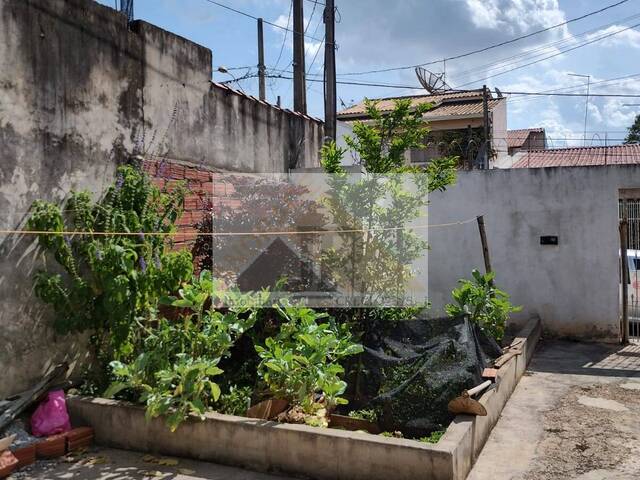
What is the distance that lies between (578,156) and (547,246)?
12933 mm

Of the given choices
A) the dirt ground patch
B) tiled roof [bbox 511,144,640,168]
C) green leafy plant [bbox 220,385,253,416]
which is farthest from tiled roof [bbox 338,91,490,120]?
green leafy plant [bbox 220,385,253,416]

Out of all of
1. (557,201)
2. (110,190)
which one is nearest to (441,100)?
(557,201)

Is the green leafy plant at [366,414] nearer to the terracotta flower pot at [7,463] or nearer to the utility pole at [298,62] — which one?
the terracotta flower pot at [7,463]

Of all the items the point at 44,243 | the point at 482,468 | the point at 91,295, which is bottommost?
the point at 482,468

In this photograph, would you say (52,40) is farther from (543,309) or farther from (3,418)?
(543,309)

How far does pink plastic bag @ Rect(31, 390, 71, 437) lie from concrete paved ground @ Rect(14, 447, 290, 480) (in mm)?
280

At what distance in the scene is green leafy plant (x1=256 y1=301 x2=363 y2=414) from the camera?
4.42 metres

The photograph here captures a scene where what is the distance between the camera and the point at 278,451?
409cm

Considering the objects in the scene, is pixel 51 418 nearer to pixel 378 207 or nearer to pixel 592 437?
pixel 378 207

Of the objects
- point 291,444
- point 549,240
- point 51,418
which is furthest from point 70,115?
point 549,240

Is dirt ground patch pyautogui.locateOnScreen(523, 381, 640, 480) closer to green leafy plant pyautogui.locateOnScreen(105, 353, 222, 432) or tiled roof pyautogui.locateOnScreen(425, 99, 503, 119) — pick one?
green leafy plant pyautogui.locateOnScreen(105, 353, 222, 432)

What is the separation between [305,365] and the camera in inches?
179

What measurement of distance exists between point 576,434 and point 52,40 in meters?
5.56

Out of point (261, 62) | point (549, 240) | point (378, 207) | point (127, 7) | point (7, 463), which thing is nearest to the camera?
point (7, 463)
